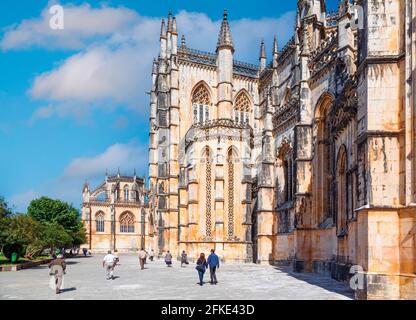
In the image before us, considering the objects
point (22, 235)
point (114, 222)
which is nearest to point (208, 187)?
point (22, 235)

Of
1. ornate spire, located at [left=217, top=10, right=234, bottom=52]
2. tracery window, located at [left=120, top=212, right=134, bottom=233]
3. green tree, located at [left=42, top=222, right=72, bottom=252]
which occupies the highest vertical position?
ornate spire, located at [left=217, top=10, right=234, bottom=52]

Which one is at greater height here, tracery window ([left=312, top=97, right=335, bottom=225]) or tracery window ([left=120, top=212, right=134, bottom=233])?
tracery window ([left=312, top=97, right=335, bottom=225])

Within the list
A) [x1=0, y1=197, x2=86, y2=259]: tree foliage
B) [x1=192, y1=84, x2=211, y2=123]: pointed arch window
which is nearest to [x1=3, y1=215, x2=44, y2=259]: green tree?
[x1=0, y1=197, x2=86, y2=259]: tree foliage

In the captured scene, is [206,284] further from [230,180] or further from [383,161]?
[230,180]

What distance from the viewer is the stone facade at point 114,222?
239 feet

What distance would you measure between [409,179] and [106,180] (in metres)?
70.9

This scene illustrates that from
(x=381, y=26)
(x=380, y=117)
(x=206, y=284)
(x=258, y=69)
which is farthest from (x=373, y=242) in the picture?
(x=258, y=69)

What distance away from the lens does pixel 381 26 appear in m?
13.2

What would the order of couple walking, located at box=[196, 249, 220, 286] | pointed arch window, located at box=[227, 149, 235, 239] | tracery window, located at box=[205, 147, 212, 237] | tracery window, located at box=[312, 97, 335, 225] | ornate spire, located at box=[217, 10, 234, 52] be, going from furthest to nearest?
1. ornate spire, located at box=[217, 10, 234, 52]
2. tracery window, located at box=[205, 147, 212, 237]
3. pointed arch window, located at box=[227, 149, 235, 239]
4. tracery window, located at box=[312, 97, 335, 225]
5. couple walking, located at box=[196, 249, 220, 286]

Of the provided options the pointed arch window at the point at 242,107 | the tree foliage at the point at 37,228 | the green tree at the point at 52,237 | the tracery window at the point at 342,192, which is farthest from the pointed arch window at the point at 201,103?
the tracery window at the point at 342,192

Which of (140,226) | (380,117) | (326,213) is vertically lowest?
(140,226)

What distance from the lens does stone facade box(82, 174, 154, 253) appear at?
2869 inches

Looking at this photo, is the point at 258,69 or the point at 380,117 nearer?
the point at 380,117

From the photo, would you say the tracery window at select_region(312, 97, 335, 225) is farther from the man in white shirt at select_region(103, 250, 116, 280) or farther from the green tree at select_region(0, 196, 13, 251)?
the green tree at select_region(0, 196, 13, 251)
